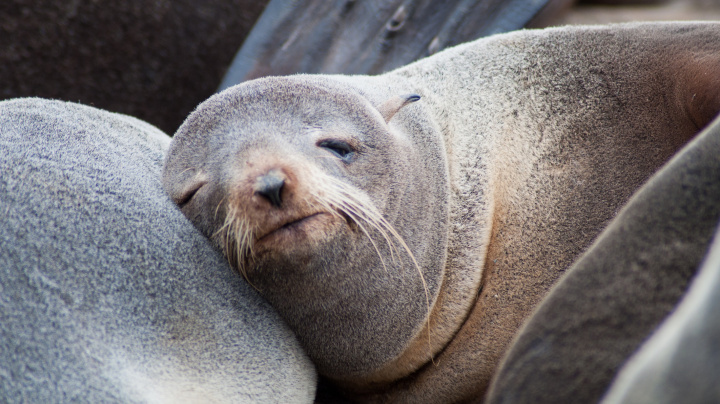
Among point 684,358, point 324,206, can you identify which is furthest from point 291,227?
point 684,358

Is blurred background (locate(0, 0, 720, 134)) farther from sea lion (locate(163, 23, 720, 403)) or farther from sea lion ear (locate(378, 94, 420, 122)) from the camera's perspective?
sea lion ear (locate(378, 94, 420, 122))

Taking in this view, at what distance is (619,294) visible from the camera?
0.99m

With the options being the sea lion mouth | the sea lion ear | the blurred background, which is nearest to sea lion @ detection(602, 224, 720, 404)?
the sea lion mouth

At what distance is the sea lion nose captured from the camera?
1.42 metres

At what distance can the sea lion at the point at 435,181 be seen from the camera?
1.59 meters

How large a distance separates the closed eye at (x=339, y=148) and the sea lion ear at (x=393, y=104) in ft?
0.80

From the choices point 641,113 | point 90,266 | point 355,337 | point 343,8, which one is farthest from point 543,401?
point 343,8

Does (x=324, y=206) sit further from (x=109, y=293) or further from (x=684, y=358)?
(x=684, y=358)

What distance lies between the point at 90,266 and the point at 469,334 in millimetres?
1126

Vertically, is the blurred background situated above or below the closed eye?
below

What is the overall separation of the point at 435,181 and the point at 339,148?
1.15 ft

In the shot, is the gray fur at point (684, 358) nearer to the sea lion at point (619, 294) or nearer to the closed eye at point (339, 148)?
the sea lion at point (619, 294)

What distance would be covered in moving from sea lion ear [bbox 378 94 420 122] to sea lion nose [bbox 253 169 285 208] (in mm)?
574

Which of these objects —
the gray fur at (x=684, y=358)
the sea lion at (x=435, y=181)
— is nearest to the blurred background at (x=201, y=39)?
the sea lion at (x=435, y=181)
